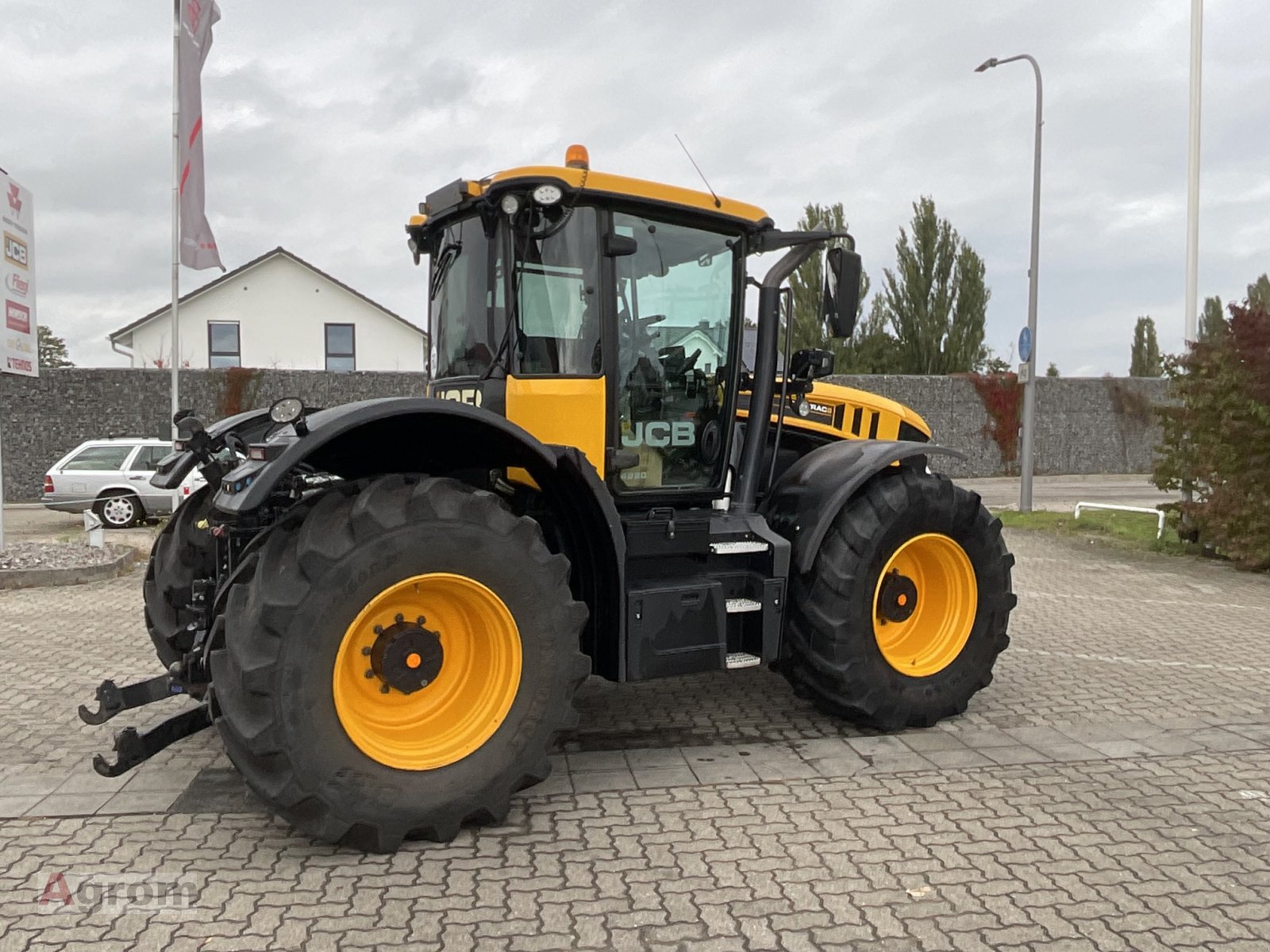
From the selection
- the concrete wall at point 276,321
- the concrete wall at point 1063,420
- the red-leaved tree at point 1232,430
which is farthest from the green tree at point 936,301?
the red-leaved tree at point 1232,430

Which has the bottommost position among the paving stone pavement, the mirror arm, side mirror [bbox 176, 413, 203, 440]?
the paving stone pavement

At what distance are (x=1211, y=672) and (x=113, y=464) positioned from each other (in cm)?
1489

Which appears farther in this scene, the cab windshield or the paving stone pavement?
the cab windshield

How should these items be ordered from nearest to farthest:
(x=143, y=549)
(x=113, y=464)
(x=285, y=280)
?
1. (x=143, y=549)
2. (x=113, y=464)
3. (x=285, y=280)

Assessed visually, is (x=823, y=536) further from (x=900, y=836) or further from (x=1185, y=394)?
(x=1185, y=394)

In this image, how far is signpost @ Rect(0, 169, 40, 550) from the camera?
1016 centimetres

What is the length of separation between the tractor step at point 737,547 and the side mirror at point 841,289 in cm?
103

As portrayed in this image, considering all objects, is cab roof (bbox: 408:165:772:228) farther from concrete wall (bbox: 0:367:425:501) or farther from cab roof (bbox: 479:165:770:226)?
concrete wall (bbox: 0:367:425:501)

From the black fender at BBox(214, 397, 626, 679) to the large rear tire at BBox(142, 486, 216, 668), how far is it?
3.14ft

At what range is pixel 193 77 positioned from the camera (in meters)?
13.8

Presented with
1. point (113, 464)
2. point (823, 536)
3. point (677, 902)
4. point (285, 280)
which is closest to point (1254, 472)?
point (823, 536)

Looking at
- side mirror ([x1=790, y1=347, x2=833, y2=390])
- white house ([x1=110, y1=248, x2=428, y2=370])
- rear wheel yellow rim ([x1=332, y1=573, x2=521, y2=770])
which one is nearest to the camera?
rear wheel yellow rim ([x1=332, y1=573, x2=521, y2=770])

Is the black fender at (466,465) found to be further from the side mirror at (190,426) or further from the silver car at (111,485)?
the silver car at (111,485)

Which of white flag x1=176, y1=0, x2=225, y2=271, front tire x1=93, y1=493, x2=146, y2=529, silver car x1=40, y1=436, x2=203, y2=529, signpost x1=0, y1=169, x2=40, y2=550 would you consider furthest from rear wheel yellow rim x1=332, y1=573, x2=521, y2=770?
front tire x1=93, y1=493, x2=146, y2=529
